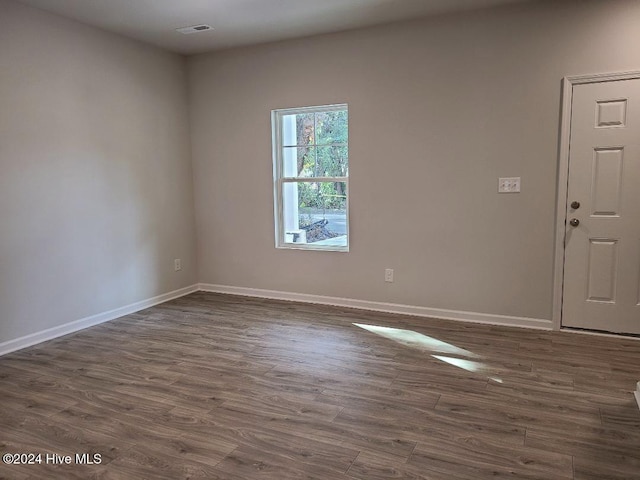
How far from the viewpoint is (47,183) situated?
12.3 feet

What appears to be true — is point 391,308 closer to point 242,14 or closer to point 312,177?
point 312,177

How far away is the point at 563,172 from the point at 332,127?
6.77ft

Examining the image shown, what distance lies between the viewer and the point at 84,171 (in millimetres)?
4047

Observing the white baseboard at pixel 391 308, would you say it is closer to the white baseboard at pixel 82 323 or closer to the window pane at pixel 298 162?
the white baseboard at pixel 82 323

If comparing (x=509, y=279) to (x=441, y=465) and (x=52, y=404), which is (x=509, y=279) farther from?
(x=52, y=404)

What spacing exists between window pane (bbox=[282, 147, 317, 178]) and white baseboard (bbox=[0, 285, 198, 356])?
69.2 inches

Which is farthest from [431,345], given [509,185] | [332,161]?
[332,161]

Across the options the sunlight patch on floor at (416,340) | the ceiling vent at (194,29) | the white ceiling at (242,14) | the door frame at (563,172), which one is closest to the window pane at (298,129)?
the white ceiling at (242,14)

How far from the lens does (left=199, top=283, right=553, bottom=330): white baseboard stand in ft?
12.9

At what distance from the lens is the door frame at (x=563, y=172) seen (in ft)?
11.6

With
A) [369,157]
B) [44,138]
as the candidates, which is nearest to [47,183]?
[44,138]

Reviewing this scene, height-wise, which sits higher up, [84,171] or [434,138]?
[434,138]

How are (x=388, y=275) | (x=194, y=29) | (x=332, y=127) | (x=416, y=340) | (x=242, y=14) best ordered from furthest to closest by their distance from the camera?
1. (x=332, y=127)
2. (x=388, y=275)
3. (x=194, y=29)
4. (x=242, y=14)
5. (x=416, y=340)

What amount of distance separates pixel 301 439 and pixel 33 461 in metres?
1.20
